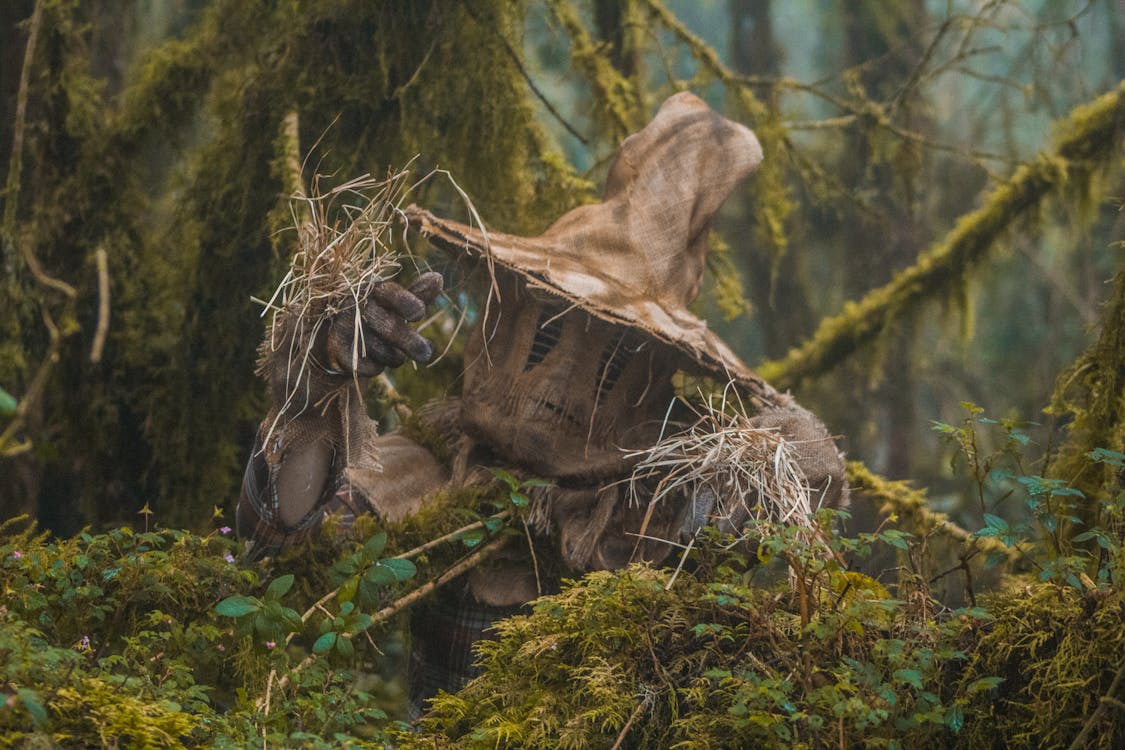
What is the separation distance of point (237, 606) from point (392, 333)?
2.34 feet

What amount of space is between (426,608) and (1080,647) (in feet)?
6.30

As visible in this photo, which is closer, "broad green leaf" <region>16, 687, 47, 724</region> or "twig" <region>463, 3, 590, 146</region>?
"broad green leaf" <region>16, 687, 47, 724</region>

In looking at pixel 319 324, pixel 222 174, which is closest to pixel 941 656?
pixel 319 324

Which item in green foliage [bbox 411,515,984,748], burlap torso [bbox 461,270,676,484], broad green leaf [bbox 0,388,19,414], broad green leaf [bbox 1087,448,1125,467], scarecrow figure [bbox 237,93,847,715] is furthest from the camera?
burlap torso [bbox 461,270,676,484]

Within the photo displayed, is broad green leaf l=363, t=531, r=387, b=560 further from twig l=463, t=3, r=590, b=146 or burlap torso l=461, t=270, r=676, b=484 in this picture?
twig l=463, t=3, r=590, b=146

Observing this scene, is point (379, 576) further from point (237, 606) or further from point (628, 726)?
point (628, 726)

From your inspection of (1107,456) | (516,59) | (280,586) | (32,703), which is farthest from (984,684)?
(516,59)

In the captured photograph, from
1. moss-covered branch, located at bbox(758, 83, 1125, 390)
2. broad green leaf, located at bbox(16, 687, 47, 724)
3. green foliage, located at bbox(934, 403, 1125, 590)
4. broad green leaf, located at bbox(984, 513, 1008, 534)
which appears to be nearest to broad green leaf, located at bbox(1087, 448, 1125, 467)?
green foliage, located at bbox(934, 403, 1125, 590)

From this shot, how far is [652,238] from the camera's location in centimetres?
348

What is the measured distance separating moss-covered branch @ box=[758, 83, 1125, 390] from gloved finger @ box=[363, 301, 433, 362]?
10.6 feet

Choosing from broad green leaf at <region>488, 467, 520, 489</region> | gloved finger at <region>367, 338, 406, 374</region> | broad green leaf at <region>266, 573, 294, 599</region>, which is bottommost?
Answer: broad green leaf at <region>488, 467, 520, 489</region>

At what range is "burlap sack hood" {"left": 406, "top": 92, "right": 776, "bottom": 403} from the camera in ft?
10.1

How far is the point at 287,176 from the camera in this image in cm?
388

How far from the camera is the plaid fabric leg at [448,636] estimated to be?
10.8 feet
